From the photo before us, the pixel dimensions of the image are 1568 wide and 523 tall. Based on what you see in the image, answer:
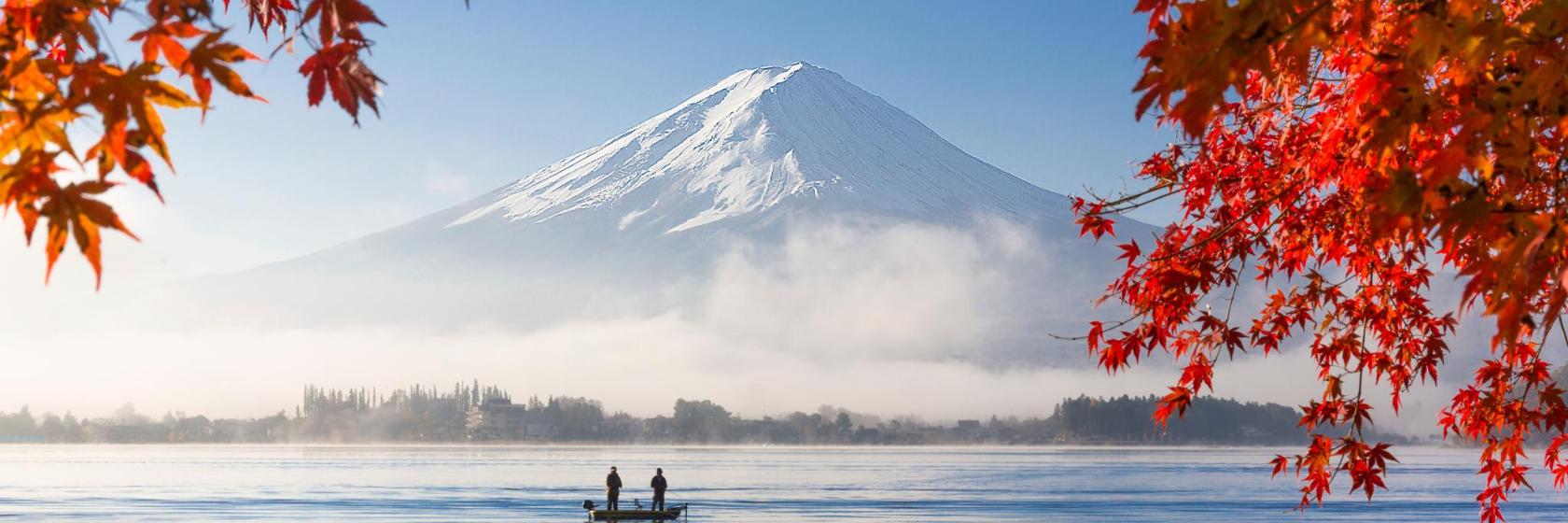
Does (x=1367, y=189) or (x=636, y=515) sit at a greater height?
(x=1367, y=189)

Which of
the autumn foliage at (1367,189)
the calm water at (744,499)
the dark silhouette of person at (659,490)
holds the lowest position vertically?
the calm water at (744,499)

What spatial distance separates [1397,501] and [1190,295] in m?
55.7

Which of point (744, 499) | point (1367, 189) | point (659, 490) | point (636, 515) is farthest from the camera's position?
point (744, 499)

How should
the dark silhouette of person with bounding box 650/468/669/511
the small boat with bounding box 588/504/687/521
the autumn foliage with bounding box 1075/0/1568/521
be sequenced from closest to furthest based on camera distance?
the autumn foliage with bounding box 1075/0/1568/521
the small boat with bounding box 588/504/687/521
the dark silhouette of person with bounding box 650/468/669/511

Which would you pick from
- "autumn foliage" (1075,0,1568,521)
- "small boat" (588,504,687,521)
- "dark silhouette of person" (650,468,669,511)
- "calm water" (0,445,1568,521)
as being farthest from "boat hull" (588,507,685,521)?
"autumn foliage" (1075,0,1568,521)

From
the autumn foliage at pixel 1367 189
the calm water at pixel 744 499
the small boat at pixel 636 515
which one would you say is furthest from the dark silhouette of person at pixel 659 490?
the autumn foliage at pixel 1367 189

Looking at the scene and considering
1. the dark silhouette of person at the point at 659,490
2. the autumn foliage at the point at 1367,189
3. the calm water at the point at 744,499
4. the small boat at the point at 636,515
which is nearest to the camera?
the autumn foliage at the point at 1367,189

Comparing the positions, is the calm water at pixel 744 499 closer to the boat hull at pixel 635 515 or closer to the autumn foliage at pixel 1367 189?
the boat hull at pixel 635 515

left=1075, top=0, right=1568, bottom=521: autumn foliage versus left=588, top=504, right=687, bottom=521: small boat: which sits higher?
left=1075, top=0, right=1568, bottom=521: autumn foliage

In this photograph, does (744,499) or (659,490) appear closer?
(659,490)

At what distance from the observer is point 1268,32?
2.88 m

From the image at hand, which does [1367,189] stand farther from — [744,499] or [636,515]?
[744,499]

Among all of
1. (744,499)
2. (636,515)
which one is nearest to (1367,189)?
(636,515)

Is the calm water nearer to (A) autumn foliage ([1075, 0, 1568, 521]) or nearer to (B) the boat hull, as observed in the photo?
(B) the boat hull
